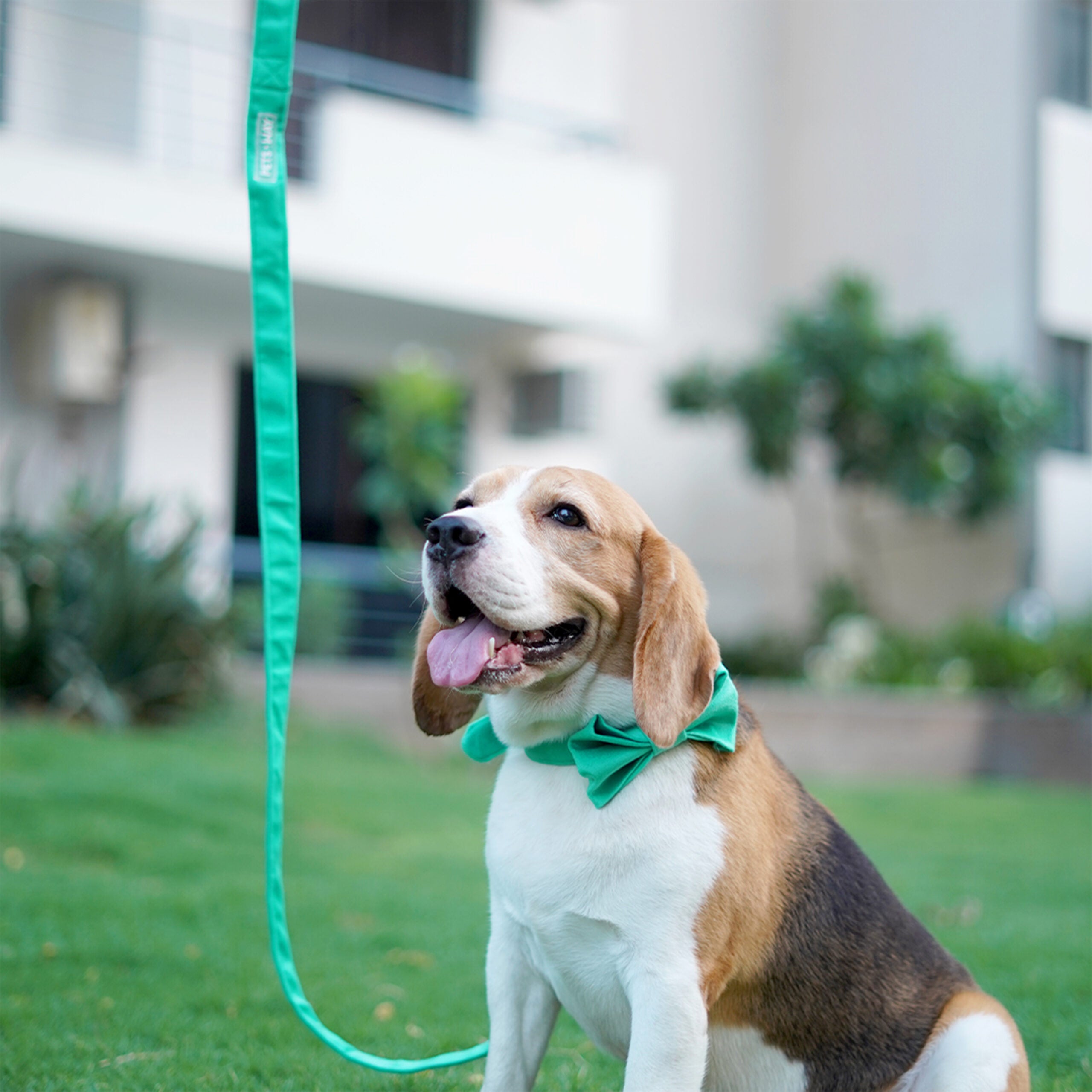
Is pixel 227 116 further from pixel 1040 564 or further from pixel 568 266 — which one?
pixel 1040 564

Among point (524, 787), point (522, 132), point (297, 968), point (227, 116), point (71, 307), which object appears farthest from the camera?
point (522, 132)

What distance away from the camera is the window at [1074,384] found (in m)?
16.8

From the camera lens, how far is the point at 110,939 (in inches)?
199

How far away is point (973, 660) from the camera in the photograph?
13797mm

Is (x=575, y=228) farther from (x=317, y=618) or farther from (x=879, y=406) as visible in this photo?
(x=317, y=618)

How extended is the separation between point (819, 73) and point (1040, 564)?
324 inches

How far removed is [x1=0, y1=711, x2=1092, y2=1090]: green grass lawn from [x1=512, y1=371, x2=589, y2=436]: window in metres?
5.39

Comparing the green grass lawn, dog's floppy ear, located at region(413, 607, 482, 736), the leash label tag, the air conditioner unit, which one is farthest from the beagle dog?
the air conditioner unit

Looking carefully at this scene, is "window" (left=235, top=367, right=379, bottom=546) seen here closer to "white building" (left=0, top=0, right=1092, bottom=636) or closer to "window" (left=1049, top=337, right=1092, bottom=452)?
"white building" (left=0, top=0, right=1092, bottom=636)

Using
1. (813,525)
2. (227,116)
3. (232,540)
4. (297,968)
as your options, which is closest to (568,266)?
(227,116)

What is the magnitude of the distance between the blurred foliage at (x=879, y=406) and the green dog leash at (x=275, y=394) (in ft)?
40.7

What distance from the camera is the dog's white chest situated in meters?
2.73

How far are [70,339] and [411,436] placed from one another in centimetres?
343

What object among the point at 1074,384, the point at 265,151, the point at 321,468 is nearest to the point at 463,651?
the point at 265,151
